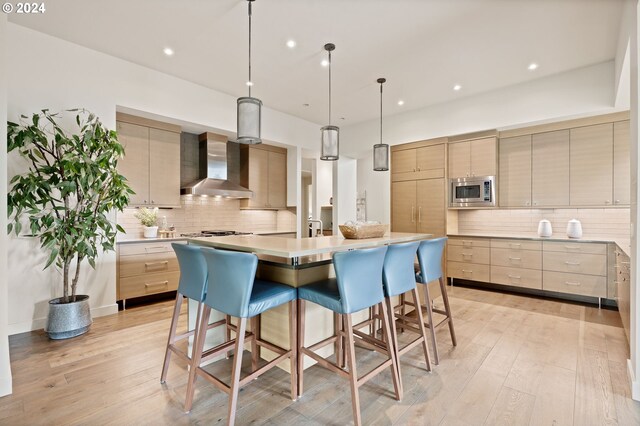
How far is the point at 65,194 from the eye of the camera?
9.22 ft

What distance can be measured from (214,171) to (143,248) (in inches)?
64.9

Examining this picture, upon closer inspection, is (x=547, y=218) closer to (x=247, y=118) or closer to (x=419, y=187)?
(x=419, y=187)

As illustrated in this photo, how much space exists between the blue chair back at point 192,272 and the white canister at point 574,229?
4.56 meters

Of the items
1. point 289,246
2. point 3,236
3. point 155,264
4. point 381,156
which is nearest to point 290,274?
point 289,246

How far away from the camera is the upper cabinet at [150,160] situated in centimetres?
395

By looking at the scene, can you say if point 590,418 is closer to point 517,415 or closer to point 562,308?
point 517,415

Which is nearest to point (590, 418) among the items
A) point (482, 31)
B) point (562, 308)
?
point (562, 308)

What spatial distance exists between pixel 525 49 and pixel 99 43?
4524 mm

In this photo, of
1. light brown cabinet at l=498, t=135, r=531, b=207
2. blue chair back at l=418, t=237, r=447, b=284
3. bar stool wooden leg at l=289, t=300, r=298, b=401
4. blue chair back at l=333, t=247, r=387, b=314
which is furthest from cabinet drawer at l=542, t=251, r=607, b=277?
bar stool wooden leg at l=289, t=300, r=298, b=401

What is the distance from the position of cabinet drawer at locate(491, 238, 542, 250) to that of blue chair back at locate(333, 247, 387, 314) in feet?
10.9

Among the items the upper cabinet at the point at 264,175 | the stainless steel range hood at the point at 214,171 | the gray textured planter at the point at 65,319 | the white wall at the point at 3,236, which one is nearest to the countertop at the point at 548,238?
the upper cabinet at the point at 264,175

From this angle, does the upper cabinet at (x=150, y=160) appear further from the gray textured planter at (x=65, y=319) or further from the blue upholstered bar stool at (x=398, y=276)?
the blue upholstered bar stool at (x=398, y=276)

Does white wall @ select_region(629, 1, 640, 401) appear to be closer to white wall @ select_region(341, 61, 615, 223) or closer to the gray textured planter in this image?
white wall @ select_region(341, 61, 615, 223)

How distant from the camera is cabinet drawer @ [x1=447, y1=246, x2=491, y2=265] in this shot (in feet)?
15.1
